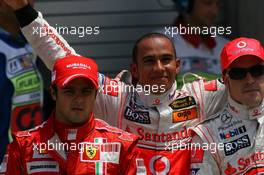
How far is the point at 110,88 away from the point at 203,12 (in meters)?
2.24

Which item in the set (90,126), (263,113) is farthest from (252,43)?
(90,126)

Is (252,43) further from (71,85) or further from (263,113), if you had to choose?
(71,85)

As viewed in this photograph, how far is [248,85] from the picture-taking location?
4.80 meters

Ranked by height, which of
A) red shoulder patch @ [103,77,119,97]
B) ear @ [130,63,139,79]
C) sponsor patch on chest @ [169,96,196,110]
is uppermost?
ear @ [130,63,139,79]

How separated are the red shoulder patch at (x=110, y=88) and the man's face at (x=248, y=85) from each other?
0.70 m

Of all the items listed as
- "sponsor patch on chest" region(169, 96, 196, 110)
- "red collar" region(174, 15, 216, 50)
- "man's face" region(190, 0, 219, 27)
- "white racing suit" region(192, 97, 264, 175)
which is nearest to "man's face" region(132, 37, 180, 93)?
"sponsor patch on chest" region(169, 96, 196, 110)

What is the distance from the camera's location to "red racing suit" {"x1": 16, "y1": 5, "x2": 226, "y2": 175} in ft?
16.3

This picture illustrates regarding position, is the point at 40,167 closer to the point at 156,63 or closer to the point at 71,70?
the point at 71,70

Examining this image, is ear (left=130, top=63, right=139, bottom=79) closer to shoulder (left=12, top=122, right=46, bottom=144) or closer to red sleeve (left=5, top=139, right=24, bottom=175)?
shoulder (left=12, top=122, right=46, bottom=144)

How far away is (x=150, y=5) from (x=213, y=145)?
352cm

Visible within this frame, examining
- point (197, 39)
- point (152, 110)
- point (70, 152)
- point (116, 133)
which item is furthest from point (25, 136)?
point (197, 39)

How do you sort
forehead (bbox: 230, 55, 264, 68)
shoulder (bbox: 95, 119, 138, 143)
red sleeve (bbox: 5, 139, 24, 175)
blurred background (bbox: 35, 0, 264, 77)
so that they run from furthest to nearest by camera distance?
blurred background (bbox: 35, 0, 264, 77), forehead (bbox: 230, 55, 264, 68), shoulder (bbox: 95, 119, 138, 143), red sleeve (bbox: 5, 139, 24, 175)

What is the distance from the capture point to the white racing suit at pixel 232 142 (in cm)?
477

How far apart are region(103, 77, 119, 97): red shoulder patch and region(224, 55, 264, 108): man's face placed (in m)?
0.70
